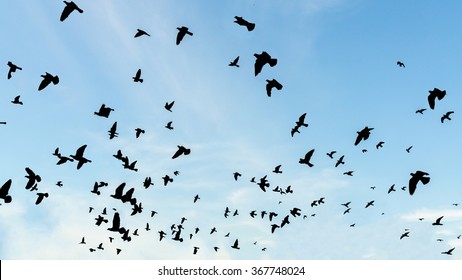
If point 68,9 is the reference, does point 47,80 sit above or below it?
below

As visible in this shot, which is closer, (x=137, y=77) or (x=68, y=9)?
(x=68, y=9)

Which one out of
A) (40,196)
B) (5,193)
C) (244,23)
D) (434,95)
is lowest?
(5,193)

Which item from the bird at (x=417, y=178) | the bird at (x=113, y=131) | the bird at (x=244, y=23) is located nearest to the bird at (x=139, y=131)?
the bird at (x=113, y=131)

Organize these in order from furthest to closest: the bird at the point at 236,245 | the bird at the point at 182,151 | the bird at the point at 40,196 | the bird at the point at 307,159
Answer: the bird at the point at 236,245 → the bird at the point at 40,196 → the bird at the point at 182,151 → the bird at the point at 307,159

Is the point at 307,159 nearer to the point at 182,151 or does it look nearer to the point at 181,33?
the point at 182,151

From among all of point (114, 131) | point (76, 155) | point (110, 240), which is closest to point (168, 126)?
point (114, 131)

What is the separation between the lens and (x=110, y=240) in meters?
49.1

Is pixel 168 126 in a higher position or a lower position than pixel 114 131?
higher

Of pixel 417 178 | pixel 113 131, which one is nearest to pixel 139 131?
pixel 113 131

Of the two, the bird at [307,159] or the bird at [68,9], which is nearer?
the bird at [68,9]

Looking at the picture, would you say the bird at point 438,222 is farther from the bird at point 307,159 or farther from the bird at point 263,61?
the bird at point 263,61

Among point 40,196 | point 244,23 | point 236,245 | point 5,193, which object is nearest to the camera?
point 244,23

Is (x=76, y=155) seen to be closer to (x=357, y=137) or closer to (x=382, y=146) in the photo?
(x=357, y=137)

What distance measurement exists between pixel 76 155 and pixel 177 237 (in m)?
16.7
